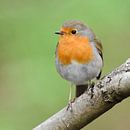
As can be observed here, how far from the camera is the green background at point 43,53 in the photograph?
20.4ft

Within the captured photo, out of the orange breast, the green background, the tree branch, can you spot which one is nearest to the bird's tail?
the orange breast

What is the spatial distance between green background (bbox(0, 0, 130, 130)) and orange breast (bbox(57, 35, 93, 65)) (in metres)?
1.54

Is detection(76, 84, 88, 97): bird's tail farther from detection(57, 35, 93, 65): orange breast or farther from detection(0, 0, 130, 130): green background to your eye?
detection(0, 0, 130, 130): green background

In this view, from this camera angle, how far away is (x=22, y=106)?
6340 millimetres

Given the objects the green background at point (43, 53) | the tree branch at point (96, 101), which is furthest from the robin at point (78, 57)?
the green background at point (43, 53)

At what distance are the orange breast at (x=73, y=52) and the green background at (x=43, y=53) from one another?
1.54 metres

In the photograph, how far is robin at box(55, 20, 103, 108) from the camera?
4.43 meters

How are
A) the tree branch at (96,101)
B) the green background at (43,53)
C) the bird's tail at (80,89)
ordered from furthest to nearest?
the green background at (43,53), the bird's tail at (80,89), the tree branch at (96,101)

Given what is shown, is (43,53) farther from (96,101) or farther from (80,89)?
(96,101)

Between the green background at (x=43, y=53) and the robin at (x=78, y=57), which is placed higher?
the robin at (x=78, y=57)

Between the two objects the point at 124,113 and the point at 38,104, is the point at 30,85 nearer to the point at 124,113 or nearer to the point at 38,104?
the point at 38,104

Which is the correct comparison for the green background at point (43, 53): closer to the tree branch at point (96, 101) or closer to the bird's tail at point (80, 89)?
the bird's tail at point (80, 89)

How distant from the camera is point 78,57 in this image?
14.5 feet

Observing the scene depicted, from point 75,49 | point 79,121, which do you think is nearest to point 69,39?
point 75,49
